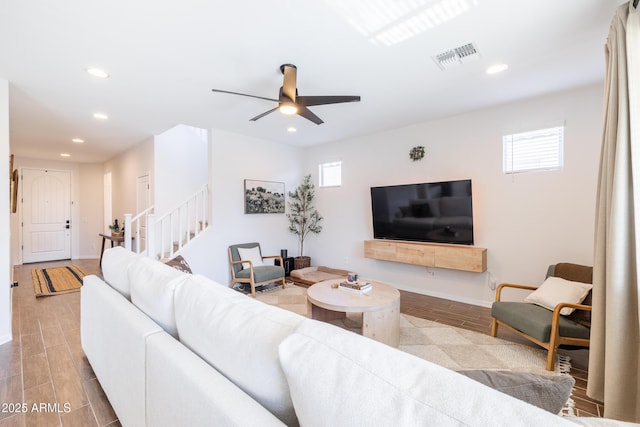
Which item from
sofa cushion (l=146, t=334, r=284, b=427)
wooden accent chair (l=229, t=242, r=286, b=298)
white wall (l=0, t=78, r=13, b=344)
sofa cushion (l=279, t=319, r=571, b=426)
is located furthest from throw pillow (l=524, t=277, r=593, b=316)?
white wall (l=0, t=78, r=13, b=344)

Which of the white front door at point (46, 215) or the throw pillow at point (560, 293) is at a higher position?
the white front door at point (46, 215)

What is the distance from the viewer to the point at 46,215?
697cm

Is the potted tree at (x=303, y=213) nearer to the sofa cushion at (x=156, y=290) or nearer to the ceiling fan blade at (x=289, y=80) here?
the ceiling fan blade at (x=289, y=80)

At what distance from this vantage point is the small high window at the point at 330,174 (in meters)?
5.68

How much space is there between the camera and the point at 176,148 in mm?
5348

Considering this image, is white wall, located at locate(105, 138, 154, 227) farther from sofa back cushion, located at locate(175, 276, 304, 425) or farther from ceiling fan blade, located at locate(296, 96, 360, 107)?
sofa back cushion, located at locate(175, 276, 304, 425)

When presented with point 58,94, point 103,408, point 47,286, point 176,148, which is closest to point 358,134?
point 176,148

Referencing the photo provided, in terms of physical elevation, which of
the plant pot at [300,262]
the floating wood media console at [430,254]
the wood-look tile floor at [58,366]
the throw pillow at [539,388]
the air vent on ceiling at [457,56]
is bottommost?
the wood-look tile floor at [58,366]

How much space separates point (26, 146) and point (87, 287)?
5.74 m

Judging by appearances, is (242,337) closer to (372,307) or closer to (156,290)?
(156,290)

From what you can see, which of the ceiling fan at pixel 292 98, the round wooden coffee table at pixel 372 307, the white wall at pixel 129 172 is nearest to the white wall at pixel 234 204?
the white wall at pixel 129 172

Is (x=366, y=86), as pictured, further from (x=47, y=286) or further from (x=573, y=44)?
(x=47, y=286)

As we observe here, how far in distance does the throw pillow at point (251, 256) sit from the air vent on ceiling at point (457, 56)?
3848 millimetres

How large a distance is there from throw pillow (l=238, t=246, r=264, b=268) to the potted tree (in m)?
1.16
